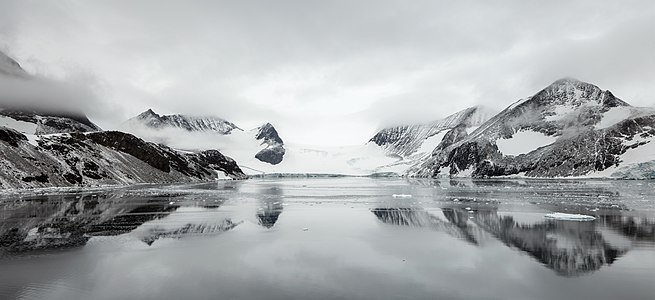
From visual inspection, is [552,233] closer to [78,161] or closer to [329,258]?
[329,258]

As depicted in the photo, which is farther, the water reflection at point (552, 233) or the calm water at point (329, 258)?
the water reflection at point (552, 233)

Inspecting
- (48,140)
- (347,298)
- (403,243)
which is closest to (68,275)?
(347,298)

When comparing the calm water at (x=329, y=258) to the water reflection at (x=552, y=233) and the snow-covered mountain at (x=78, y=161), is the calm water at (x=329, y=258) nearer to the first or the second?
the water reflection at (x=552, y=233)

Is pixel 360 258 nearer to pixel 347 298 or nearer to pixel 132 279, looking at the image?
pixel 347 298

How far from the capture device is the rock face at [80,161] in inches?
3228

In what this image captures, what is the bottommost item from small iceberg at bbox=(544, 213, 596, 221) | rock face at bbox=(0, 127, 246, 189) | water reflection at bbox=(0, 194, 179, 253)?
water reflection at bbox=(0, 194, 179, 253)

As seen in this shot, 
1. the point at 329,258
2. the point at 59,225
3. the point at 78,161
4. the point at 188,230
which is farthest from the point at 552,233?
the point at 78,161

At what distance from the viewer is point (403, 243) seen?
918 inches

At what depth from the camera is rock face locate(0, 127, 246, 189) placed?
82.0 metres

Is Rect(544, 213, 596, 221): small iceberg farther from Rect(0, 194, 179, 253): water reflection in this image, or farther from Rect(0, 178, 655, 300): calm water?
Rect(0, 194, 179, 253): water reflection

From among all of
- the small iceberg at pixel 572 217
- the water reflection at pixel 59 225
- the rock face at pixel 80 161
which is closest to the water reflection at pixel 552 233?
Answer: the small iceberg at pixel 572 217

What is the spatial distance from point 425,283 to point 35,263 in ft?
53.5

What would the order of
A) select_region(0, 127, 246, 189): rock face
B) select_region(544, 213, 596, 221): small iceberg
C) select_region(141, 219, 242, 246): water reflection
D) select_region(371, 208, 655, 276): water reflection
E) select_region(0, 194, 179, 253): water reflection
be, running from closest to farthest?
select_region(371, 208, 655, 276): water reflection
select_region(0, 194, 179, 253): water reflection
select_region(141, 219, 242, 246): water reflection
select_region(544, 213, 596, 221): small iceberg
select_region(0, 127, 246, 189): rock face

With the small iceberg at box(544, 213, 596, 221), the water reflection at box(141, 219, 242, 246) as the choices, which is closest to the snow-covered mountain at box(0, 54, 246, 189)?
the water reflection at box(141, 219, 242, 246)
